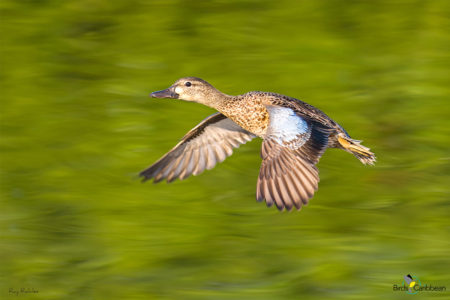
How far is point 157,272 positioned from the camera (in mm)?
7430

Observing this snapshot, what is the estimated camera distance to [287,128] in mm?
6926

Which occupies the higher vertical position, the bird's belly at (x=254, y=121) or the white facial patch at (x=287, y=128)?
the white facial patch at (x=287, y=128)

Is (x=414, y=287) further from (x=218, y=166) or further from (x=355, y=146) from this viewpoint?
(x=218, y=166)

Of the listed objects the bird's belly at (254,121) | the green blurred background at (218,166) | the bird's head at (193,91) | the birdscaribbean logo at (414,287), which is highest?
the bird's head at (193,91)

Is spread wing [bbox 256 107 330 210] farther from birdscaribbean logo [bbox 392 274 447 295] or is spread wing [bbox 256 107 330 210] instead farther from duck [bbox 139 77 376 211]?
birdscaribbean logo [bbox 392 274 447 295]

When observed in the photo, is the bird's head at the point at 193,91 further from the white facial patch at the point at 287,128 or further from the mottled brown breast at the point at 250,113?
the white facial patch at the point at 287,128

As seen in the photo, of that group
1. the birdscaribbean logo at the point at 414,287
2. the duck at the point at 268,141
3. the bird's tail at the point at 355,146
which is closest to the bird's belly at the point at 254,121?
the duck at the point at 268,141

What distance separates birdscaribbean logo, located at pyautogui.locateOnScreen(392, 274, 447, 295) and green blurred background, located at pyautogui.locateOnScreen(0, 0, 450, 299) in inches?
2.7

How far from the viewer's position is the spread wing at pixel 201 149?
7.97 m

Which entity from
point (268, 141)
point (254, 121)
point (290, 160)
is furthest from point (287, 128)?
point (254, 121)

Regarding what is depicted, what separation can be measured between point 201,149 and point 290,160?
157 cm

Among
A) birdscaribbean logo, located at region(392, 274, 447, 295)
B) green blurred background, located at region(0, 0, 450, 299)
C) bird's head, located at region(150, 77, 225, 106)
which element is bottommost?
birdscaribbean logo, located at region(392, 274, 447, 295)

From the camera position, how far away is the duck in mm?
6562

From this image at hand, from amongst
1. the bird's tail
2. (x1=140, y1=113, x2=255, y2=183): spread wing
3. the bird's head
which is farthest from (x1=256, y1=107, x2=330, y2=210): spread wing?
(x1=140, y1=113, x2=255, y2=183): spread wing
